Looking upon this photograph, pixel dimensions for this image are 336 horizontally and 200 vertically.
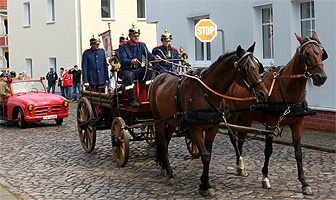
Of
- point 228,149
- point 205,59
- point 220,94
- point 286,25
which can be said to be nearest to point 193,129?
point 220,94

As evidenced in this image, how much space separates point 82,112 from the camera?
34.8 feet

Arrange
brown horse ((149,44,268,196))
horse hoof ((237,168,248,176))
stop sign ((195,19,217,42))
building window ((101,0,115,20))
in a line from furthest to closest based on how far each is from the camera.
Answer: building window ((101,0,115,20))
stop sign ((195,19,217,42))
horse hoof ((237,168,248,176))
brown horse ((149,44,268,196))

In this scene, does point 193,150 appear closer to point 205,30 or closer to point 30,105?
point 205,30

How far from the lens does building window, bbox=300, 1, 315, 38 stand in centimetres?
1242

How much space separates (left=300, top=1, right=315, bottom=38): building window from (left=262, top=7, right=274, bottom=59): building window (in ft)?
4.03

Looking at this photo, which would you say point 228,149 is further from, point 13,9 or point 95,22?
point 13,9

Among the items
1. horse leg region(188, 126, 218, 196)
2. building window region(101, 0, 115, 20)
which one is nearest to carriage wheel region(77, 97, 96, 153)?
horse leg region(188, 126, 218, 196)

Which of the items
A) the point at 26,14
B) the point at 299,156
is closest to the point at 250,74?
the point at 299,156

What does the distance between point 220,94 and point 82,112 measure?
188 inches

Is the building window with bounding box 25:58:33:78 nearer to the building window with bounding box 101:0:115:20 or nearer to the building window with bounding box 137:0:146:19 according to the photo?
the building window with bounding box 101:0:115:20

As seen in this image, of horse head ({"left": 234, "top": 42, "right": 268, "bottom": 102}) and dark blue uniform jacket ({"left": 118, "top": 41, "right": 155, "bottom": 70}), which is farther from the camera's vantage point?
dark blue uniform jacket ({"left": 118, "top": 41, "right": 155, "bottom": 70})

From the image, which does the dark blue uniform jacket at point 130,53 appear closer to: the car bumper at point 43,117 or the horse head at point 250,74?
the horse head at point 250,74

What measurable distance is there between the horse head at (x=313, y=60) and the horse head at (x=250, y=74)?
31.1 inches

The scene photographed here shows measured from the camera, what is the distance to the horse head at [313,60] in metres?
6.52
